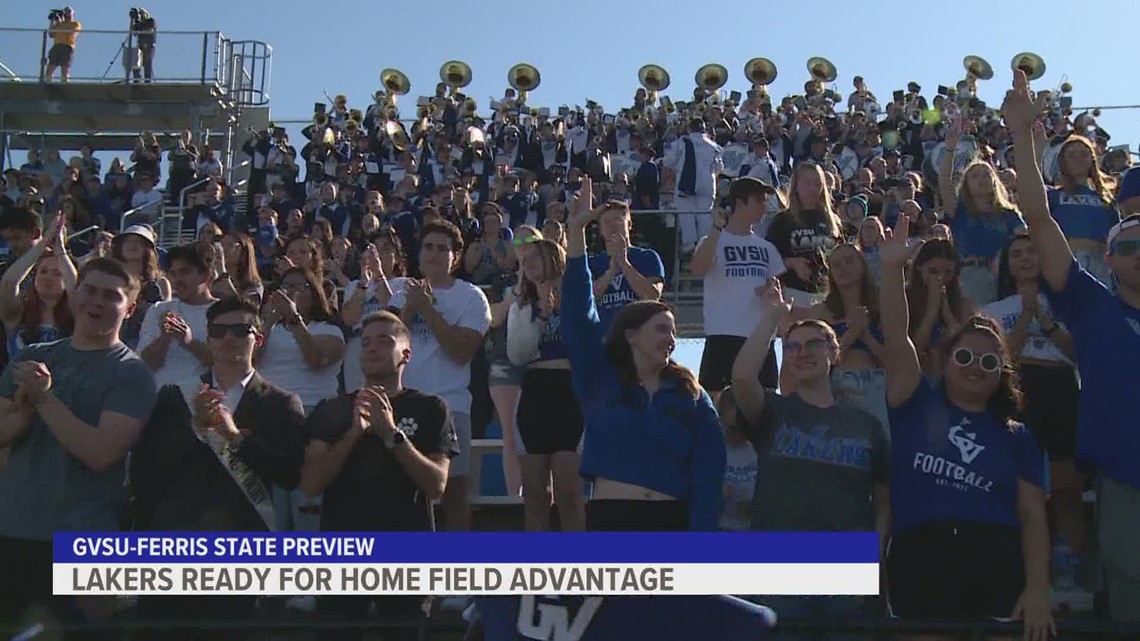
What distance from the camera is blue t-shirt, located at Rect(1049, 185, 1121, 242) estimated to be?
7016mm

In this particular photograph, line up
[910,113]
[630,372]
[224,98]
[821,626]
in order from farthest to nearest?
[224,98] → [910,113] → [630,372] → [821,626]

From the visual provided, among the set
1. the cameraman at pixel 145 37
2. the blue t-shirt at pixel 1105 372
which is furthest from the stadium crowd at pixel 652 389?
the cameraman at pixel 145 37

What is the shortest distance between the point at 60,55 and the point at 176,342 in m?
18.7

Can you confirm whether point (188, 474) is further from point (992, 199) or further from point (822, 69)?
point (822, 69)

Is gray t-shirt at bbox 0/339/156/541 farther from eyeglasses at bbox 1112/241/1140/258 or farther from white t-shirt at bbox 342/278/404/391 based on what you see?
eyeglasses at bbox 1112/241/1140/258

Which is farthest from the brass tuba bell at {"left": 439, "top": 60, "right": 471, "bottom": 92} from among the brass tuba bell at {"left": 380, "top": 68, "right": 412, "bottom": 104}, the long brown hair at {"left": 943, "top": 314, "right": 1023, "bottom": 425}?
the long brown hair at {"left": 943, "top": 314, "right": 1023, "bottom": 425}

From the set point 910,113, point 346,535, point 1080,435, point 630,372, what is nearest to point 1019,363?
point 1080,435

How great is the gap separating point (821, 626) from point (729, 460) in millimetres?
1592

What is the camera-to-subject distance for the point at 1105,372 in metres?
4.68

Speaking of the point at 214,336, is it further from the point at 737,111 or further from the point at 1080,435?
the point at 737,111

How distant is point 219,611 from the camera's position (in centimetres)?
441

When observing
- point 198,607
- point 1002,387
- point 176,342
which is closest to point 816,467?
point 1002,387

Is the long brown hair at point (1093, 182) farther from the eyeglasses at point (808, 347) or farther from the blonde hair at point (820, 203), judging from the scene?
the eyeglasses at point (808, 347)

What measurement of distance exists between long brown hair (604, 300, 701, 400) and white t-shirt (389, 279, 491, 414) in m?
1.84
